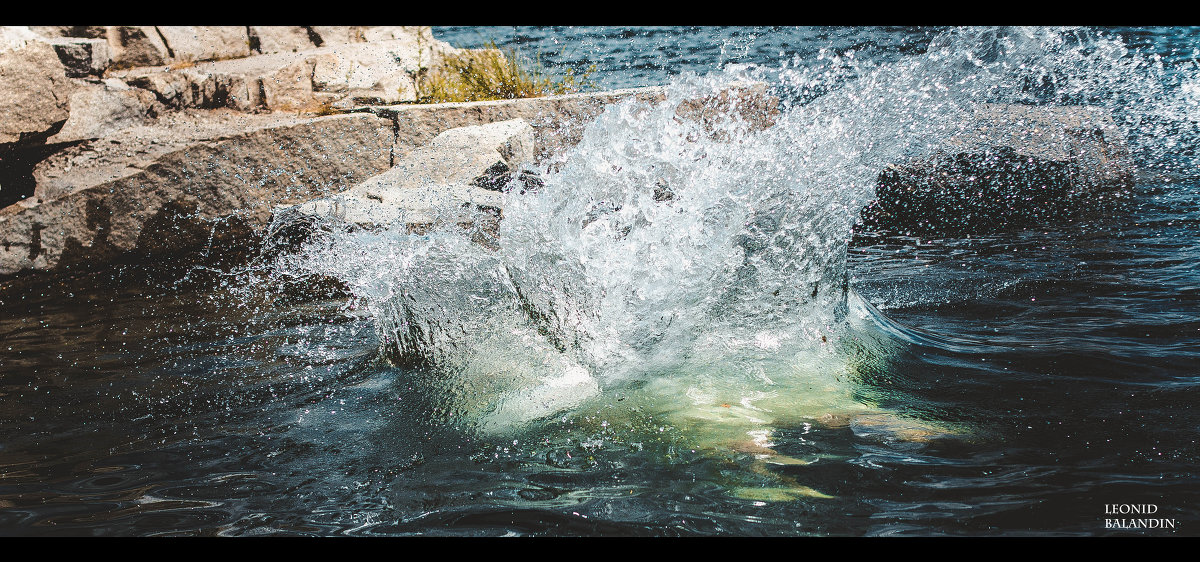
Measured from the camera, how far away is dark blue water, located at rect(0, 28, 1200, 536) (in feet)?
7.28

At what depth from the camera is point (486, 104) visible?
6.50 m

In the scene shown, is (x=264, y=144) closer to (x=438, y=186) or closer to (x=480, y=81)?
(x=438, y=186)

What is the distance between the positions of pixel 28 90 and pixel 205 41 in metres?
1.61

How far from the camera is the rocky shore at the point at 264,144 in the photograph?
5.53 m

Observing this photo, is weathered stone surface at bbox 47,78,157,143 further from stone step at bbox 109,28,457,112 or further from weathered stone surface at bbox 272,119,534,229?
weathered stone surface at bbox 272,119,534,229

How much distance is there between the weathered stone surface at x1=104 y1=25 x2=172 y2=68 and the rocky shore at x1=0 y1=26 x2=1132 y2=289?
10 mm

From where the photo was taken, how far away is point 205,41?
7.03 m

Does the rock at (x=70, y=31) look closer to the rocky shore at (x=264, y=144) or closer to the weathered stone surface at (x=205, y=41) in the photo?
the rocky shore at (x=264, y=144)

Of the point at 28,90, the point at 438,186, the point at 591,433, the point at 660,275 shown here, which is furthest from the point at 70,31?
the point at 591,433

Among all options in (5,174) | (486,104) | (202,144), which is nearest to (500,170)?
(486,104)

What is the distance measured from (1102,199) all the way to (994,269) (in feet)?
6.70

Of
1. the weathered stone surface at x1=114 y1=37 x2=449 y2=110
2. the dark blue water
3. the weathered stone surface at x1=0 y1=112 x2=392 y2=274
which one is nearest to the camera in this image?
the dark blue water

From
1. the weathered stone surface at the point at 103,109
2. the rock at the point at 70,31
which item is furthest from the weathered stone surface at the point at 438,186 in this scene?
the rock at the point at 70,31

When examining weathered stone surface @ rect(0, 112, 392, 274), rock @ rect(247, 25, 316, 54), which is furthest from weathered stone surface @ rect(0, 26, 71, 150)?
rock @ rect(247, 25, 316, 54)
